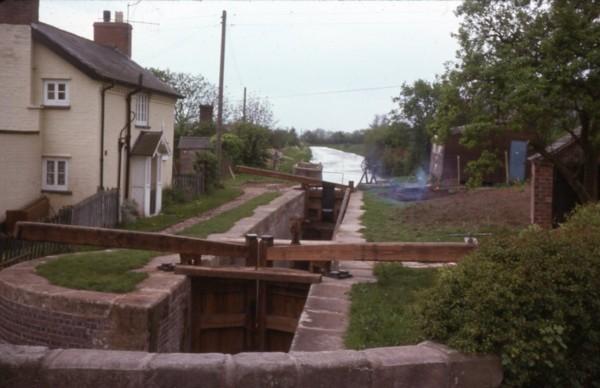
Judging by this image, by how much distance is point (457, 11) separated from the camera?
15.3 m

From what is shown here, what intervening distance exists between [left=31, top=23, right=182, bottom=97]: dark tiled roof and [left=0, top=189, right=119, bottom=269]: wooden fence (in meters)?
3.35

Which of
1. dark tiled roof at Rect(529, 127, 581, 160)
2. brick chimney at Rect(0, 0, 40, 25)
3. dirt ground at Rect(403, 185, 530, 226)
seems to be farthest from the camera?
dirt ground at Rect(403, 185, 530, 226)

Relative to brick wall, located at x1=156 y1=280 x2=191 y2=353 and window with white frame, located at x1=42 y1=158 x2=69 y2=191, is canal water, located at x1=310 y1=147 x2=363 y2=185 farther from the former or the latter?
brick wall, located at x1=156 y1=280 x2=191 y2=353

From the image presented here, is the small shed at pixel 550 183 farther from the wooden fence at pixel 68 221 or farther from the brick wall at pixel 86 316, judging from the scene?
the wooden fence at pixel 68 221

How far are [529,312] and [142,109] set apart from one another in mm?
19347

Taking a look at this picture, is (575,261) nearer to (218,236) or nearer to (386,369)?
(386,369)

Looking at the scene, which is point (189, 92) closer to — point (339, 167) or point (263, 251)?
point (339, 167)

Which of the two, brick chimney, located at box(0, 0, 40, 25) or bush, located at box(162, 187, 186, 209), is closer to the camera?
brick chimney, located at box(0, 0, 40, 25)

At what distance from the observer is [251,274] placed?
1079 cm

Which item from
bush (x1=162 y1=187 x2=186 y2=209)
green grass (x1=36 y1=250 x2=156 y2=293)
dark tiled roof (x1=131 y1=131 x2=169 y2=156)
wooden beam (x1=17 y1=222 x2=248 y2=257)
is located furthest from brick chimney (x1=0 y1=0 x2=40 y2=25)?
wooden beam (x1=17 y1=222 x2=248 y2=257)

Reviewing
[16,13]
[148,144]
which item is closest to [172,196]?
[148,144]

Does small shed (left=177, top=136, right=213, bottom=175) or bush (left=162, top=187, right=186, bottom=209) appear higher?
small shed (left=177, top=136, right=213, bottom=175)

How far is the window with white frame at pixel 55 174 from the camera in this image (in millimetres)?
19078

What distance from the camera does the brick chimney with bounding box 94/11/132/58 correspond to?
25578 mm
